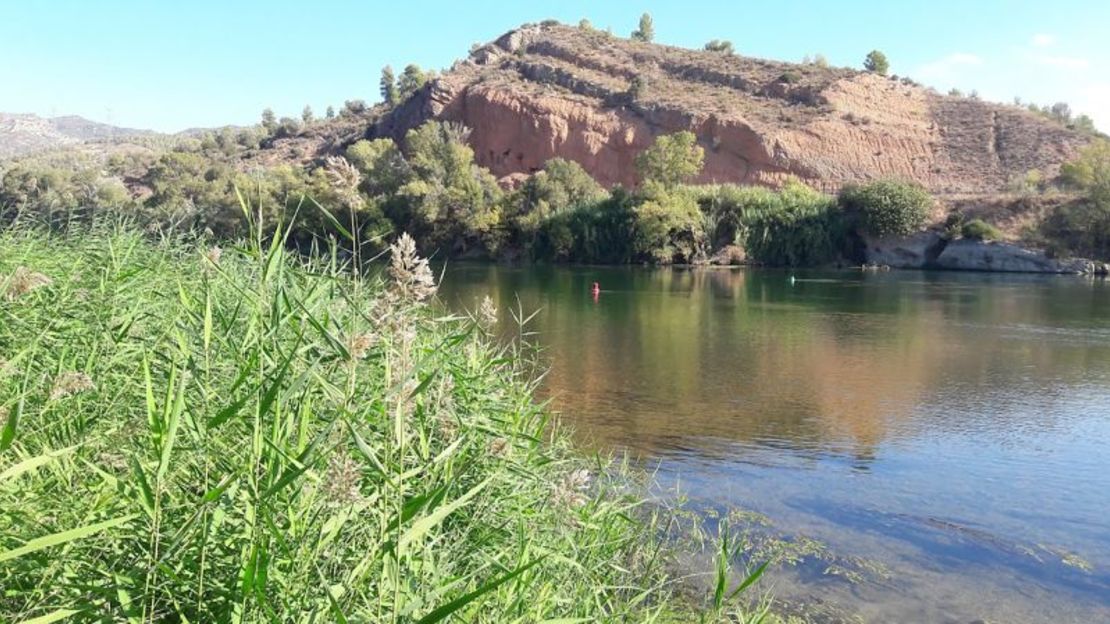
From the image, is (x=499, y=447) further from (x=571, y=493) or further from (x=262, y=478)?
(x=262, y=478)

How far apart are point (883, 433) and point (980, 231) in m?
41.4

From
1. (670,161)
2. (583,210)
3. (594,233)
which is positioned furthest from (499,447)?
(670,161)

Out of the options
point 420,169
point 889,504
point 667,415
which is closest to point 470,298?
point 667,415

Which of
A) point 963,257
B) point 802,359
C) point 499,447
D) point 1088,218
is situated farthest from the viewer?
point 963,257

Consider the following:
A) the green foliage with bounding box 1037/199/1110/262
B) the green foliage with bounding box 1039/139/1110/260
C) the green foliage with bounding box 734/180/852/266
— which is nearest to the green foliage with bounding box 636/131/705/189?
the green foliage with bounding box 734/180/852/266

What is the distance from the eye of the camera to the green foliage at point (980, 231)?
156 ft

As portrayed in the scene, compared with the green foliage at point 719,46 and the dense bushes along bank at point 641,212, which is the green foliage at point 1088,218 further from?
the green foliage at point 719,46

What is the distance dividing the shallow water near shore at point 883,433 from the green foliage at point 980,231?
22129mm

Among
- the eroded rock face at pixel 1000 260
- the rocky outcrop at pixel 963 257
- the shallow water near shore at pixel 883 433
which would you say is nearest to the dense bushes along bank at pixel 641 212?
the rocky outcrop at pixel 963 257

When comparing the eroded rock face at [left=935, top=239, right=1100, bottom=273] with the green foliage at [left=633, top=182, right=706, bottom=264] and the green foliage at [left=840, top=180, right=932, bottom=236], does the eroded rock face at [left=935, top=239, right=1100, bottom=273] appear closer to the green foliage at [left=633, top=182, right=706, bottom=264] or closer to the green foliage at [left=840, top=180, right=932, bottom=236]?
the green foliage at [left=840, top=180, right=932, bottom=236]

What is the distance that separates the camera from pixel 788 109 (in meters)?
71.4

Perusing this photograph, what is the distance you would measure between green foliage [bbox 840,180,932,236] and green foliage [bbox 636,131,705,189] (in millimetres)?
11371

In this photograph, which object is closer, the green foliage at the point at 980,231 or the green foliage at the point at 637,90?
the green foliage at the point at 980,231

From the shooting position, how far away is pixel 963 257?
1897 inches
